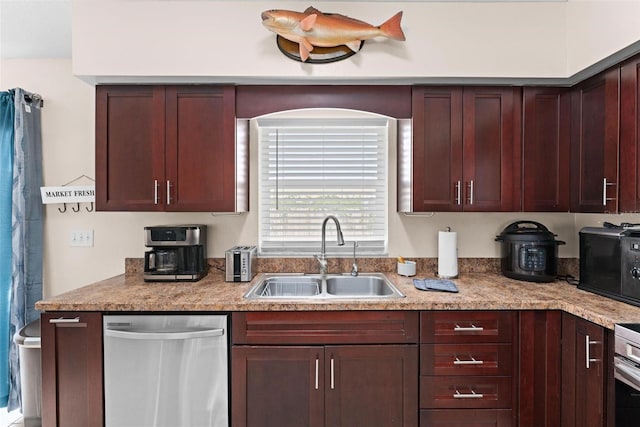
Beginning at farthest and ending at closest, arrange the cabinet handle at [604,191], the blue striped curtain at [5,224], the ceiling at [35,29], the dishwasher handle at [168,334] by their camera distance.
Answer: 1. the blue striped curtain at [5,224]
2. the ceiling at [35,29]
3. the cabinet handle at [604,191]
4. the dishwasher handle at [168,334]

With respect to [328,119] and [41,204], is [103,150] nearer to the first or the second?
[41,204]

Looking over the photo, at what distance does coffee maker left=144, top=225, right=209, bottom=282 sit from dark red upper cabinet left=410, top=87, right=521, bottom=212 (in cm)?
144

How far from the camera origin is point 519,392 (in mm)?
1688

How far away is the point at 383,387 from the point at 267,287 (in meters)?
0.94

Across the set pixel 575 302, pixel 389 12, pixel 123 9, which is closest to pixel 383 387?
pixel 575 302

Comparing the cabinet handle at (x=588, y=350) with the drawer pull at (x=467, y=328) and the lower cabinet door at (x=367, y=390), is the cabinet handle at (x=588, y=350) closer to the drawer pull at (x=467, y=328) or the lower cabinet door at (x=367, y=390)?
the drawer pull at (x=467, y=328)

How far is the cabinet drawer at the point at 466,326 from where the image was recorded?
5.55 feet

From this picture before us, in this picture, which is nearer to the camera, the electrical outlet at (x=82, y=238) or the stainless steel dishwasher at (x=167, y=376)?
the stainless steel dishwasher at (x=167, y=376)

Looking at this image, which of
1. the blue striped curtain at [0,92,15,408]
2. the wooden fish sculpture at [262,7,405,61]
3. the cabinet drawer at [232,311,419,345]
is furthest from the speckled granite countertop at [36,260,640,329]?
the wooden fish sculpture at [262,7,405,61]

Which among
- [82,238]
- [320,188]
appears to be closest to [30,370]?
[82,238]

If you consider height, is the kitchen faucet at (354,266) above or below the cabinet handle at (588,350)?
above

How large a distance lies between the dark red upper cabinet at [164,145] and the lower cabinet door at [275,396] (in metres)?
0.93

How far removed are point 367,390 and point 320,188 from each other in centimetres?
133

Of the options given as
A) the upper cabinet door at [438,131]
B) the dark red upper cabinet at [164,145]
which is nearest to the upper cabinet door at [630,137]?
the upper cabinet door at [438,131]
